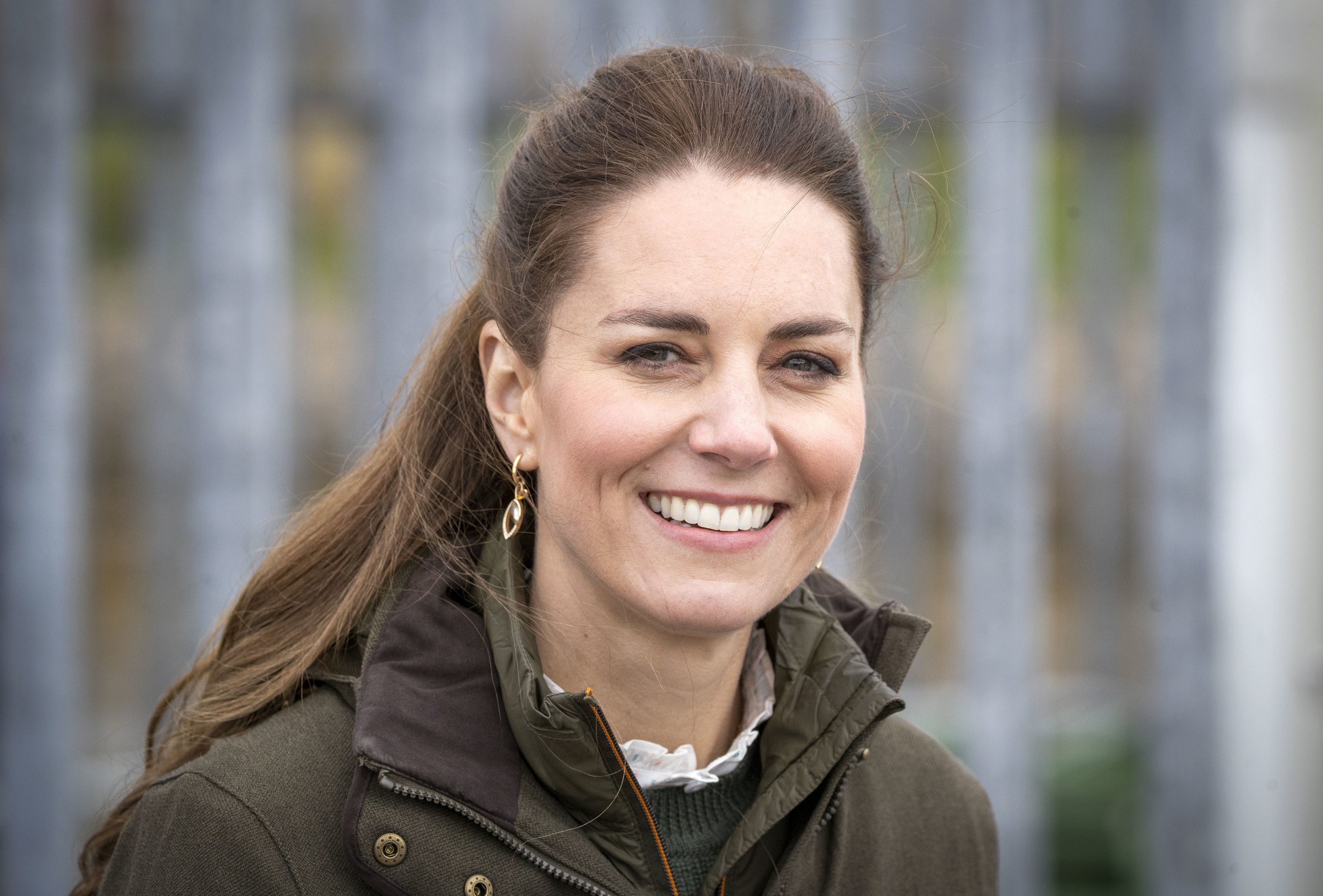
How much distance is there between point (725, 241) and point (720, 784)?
0.84 metres

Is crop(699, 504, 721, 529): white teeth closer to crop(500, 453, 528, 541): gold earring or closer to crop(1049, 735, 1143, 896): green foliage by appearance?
crop(500, 453, 528, 541): gold earring

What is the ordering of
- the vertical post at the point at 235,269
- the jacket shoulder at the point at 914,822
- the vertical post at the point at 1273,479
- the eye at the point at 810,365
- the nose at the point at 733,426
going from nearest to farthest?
the nose at the point at 733,426 < the eye at the point at 810,365 < the jacket shoulder at the point at 914,822 < the vertical post at the point at 235,269 < the vertical post at the point at 1273,479

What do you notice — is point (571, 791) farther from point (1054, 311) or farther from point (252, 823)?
point (1054, 311)

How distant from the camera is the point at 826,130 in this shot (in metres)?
1.91

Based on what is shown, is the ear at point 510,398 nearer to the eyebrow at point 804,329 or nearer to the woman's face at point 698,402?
the woman's face at point 698,402

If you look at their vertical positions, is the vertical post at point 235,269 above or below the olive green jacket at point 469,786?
above

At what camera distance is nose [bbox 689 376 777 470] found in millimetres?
1654

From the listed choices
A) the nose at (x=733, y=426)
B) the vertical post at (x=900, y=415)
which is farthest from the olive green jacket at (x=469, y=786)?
the vertical post at (x=900, y=415)

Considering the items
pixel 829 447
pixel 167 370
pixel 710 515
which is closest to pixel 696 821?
pixel 710 515

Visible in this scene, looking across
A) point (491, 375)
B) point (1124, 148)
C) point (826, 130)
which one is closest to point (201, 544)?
point (491, 375)

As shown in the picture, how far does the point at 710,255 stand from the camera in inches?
66.4

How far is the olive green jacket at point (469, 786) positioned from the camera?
1.58 metres

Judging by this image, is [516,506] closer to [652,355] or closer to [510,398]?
[510,398]

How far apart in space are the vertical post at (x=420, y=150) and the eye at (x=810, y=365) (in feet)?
8.72
